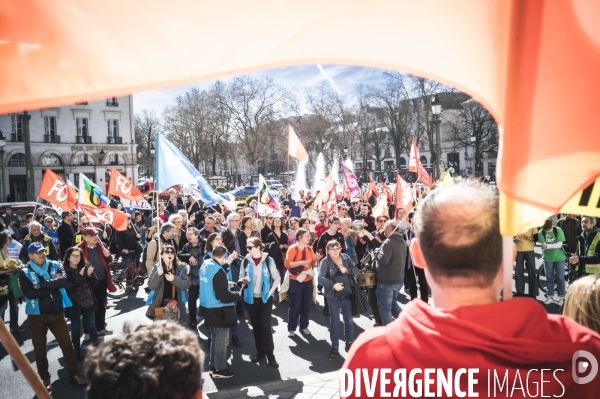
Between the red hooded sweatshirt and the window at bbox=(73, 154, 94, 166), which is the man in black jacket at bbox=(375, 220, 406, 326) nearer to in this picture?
the red hooded sweatshirt

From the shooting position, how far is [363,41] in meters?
2.00

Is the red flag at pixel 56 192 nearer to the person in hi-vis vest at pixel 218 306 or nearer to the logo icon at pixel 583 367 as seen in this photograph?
the person in hi-vis vest at pixel 218 306

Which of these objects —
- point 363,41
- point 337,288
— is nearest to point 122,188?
point 337,288

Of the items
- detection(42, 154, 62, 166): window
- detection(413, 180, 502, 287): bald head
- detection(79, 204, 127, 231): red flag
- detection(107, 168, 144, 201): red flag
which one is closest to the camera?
detection(413, 180, 502, 287): bald head

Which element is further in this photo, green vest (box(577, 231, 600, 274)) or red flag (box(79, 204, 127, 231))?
red flag (box(79, 204, 127, 231))

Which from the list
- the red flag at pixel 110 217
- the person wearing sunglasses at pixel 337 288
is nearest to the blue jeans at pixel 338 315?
the person wearing sunglasses at pixel 337 288

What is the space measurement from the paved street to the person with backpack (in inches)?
15.5

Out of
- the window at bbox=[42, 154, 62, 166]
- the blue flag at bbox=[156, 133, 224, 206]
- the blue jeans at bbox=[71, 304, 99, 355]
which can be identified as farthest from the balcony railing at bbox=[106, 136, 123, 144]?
the blue jeans at bbox=[71, 304, 99, 355]

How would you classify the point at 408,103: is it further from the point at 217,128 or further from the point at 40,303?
the point at 40,303

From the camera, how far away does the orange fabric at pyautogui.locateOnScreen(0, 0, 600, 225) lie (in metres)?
1.75

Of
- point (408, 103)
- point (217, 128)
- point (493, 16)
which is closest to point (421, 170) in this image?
point (493, 16)

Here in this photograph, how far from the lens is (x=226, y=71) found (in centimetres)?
192

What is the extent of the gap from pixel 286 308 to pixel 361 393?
870 cm

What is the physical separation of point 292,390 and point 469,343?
504 centimetres
